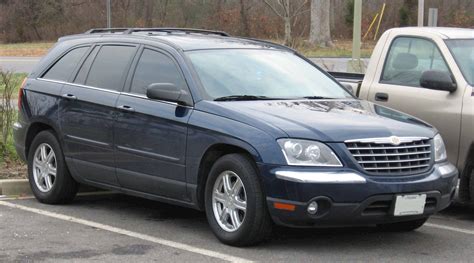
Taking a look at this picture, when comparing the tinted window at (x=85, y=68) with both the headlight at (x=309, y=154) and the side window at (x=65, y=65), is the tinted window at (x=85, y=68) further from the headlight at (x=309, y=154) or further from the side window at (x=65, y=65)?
the headlight at (x=309, y=154)

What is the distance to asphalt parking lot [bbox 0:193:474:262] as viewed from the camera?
583 cm

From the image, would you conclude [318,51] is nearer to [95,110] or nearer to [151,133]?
[95,110]

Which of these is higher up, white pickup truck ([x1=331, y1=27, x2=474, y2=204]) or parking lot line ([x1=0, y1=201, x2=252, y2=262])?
white pickup truck ([x1=331, y1=27, x2=474, y2=204])

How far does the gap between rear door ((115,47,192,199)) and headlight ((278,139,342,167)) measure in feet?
3.45

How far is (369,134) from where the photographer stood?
5805 mm

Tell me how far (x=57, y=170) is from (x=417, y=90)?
3.63m

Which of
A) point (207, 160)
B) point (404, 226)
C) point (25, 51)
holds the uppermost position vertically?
point (207, 160)

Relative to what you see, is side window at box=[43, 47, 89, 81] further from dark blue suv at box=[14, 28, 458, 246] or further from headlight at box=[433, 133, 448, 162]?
headlight at box=[433, 133, 448, 162]

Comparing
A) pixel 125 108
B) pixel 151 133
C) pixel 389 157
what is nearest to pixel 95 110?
pixel 125 108

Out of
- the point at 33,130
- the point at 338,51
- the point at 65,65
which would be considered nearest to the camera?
the point at 65,65

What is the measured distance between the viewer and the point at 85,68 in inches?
300

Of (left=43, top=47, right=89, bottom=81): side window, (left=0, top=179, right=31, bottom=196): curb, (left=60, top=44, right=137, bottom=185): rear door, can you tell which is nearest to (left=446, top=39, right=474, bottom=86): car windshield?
(left=60, top=44, right=137, bottom=185): rear door

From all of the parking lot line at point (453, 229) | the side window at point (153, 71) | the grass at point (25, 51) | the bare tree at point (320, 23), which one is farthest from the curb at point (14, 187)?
the bare tree at point (320, 23)

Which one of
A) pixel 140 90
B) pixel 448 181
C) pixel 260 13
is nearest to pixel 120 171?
pixel 140 90
